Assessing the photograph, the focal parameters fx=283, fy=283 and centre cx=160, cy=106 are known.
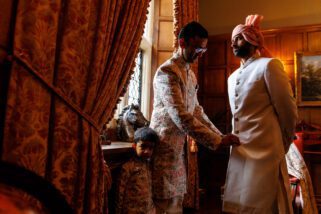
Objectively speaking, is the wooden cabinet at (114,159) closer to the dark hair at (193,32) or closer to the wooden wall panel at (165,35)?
the dark hair at (193,32)

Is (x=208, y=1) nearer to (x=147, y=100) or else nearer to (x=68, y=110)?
(x=147, y=100)

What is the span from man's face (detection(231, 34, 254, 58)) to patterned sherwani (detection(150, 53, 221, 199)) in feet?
1.07

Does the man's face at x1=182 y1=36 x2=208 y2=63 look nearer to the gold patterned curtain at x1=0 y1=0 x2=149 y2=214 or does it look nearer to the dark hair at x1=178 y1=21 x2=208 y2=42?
the dark hair at x1=178 y1=21 x2=208 y2=42

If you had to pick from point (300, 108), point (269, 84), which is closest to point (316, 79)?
point (300, 108)

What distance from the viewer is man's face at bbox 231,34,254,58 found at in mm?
1663

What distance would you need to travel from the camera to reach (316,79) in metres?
4.39

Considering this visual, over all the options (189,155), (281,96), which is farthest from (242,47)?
(189,155)

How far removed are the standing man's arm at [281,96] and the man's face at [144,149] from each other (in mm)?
697

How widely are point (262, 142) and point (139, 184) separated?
689 millimetres

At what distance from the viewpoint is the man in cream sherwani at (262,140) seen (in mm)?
1422

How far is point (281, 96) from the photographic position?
1.43 meters

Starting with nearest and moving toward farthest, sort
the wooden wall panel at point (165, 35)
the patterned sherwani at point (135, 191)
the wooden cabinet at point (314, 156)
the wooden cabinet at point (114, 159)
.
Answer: the patterned sherwani at point (135, 191) → the wooden cabinet at point (114, 159) → the wooden wall panel at point (165, 35) → the wooden cabinet at point (314, 156)

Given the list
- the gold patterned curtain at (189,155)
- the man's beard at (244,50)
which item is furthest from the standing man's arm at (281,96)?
the gold patterned curtain at (189,155)

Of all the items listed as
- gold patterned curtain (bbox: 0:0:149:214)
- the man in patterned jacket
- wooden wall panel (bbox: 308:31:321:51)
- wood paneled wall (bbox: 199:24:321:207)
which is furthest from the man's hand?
wooden wall panel (bbox: 308:31:321:51)
